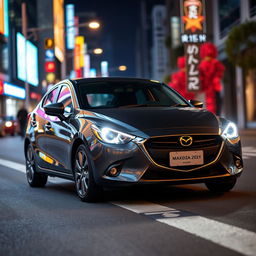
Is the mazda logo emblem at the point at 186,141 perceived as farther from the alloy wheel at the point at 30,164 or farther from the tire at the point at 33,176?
the alloy wheel at the point at 30,164

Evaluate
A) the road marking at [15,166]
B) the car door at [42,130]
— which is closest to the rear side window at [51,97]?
the car door at [42,130]

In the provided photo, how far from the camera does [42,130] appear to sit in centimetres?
899

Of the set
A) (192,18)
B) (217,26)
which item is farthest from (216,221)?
(217,26)

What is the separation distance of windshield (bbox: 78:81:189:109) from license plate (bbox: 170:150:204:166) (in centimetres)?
128

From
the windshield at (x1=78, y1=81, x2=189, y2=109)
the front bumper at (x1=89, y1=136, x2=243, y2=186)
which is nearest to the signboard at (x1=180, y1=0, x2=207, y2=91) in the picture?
the windshield at (x1=78, y1=81, x2=189, y2=109)

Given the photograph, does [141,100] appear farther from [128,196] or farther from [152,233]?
[152,233]

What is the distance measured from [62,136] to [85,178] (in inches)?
35.9

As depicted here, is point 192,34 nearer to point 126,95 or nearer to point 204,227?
point 126,95

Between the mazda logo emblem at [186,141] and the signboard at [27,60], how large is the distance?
5720 cm

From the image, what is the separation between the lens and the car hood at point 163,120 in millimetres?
6926

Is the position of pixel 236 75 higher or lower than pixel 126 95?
higher

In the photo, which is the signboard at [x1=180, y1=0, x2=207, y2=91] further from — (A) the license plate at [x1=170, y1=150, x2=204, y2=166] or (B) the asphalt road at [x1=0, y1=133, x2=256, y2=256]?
(A) the license plate at [x1=170, y1=150, x2=204, y2=166]

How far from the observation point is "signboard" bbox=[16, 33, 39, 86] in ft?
232

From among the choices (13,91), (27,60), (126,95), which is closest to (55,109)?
(126,95)
